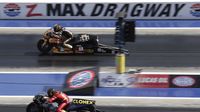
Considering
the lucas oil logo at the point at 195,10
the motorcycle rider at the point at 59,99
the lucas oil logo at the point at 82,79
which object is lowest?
the motorcycle rider at the point at 59,99

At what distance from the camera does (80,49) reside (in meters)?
24.8

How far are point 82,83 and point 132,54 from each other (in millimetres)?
6812

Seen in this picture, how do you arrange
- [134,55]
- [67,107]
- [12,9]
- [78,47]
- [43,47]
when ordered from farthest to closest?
[12,9]
[43,47]
[134,55]
[78,47]
[67,107]

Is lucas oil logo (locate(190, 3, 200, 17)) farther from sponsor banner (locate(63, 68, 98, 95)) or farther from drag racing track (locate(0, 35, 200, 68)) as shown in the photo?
sponsor banner (locate(63, 68, 98, 95))

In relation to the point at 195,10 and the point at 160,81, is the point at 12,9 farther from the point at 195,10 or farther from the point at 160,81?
the point at 160,81

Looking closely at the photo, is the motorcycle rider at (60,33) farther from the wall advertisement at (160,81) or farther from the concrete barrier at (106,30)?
the wall advertisement at (160,81)

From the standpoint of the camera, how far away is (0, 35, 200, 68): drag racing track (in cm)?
2361

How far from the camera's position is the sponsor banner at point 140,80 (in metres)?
18.9

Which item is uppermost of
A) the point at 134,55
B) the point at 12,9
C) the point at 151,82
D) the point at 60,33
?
the point at 12,9

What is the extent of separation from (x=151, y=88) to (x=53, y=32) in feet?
24.9

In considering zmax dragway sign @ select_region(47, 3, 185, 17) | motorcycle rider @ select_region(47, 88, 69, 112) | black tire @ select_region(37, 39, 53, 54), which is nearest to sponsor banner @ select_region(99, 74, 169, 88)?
motorcycle rider @ select_region(47, 88, 69, 112)

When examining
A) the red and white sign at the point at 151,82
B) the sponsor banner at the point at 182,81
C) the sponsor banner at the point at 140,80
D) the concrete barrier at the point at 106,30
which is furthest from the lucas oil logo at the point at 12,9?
the sponsor banner at the point at 182,81

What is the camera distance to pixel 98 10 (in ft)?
104

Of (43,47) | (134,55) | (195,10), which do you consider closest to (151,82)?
(134,55)
